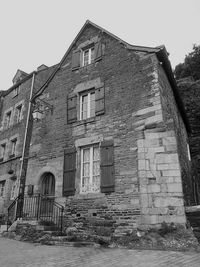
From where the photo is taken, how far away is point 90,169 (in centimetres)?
889

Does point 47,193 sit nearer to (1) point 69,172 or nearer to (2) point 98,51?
(1) point 69,172

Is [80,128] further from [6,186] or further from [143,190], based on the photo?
[6,186]

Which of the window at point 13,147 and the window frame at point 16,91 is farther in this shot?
the window frame at point 16,91

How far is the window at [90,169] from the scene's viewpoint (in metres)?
8.64

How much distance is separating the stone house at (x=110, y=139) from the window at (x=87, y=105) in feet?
0.14

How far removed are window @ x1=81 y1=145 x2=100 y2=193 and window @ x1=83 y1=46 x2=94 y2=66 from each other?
431 centimetres

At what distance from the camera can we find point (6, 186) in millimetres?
12703

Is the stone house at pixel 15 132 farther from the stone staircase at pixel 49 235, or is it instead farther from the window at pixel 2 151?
the stone staircase at pixel 49 235

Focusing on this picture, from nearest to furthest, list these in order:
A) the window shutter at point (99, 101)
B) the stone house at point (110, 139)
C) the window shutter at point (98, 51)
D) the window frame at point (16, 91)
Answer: the stone house at point (110, 139) → the window shutter at point (99, 101) → the window shutter at point (98, 51) → the window frame at point (16, 91)

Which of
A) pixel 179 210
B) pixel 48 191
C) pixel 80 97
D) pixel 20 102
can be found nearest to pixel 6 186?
pixel 48 191

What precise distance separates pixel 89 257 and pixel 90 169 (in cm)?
382

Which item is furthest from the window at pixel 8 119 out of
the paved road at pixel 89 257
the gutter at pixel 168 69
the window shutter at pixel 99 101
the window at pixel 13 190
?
the paved road at pixel 89 257

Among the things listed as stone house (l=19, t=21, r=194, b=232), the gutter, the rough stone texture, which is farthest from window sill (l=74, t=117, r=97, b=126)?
the rough stone texture

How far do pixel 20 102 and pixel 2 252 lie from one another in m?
10.4
